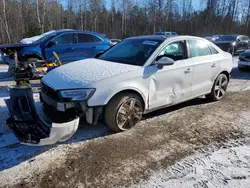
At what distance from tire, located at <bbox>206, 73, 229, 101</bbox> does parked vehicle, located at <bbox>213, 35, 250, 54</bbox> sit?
33.0ft

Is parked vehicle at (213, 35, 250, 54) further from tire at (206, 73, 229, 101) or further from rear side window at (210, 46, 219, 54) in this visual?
rear side window at (210, 46, 219, 54)

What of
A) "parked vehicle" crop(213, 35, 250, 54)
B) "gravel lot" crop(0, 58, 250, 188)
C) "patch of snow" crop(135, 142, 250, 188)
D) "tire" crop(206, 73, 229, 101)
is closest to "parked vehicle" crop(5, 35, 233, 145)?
"tire" crop(206, 73, 229, 101)

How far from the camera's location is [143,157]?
3.03 m

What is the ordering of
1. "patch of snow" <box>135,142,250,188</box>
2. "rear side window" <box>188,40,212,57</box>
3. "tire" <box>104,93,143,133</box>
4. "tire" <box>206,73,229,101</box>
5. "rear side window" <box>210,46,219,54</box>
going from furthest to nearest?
"tire" <box>206,73,229,101</box> → "rear side window" <box>210,46,219,54</box> → "rear side window" <box>188,40,212,57</box> → "tire" <box>104,93,143,133</box> → "patch of snow" <box>135,142,250,188</box>

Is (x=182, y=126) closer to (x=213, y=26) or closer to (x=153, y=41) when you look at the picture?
(x=153, y=41)

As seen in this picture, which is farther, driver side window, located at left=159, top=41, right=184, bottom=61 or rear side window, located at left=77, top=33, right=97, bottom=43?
rear side window, located at left=77, top=33, right=97, bottom=43

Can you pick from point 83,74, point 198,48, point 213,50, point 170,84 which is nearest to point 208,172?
point 170,84

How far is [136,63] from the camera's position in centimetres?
387

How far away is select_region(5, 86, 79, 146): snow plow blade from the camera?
2754 millimetres

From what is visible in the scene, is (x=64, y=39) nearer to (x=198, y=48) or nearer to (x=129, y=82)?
(x=198, y=48)

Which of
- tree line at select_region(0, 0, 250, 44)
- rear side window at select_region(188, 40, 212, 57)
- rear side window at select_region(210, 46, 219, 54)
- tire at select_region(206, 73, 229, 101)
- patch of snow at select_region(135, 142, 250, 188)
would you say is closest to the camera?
patch of snow at select_region(135, 142, 250, 188)

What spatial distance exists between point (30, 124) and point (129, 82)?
1.59 metres

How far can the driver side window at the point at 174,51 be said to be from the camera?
4143 mm

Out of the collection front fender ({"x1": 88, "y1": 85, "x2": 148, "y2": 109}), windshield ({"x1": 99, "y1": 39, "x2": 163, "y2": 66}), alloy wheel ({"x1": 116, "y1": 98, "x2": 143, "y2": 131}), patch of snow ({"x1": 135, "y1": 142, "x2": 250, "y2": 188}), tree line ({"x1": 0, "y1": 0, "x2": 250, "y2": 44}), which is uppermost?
tree line ({"x1": 0, "y1": 0, "x2": 250, "y2": 44})
